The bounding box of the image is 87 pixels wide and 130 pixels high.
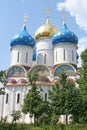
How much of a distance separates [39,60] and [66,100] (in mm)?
15082

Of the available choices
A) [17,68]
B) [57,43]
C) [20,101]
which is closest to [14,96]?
[20,101]

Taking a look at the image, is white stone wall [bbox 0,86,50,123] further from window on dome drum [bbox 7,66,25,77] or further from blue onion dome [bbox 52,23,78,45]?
blue onion dome [bbox 52,23,78,45]

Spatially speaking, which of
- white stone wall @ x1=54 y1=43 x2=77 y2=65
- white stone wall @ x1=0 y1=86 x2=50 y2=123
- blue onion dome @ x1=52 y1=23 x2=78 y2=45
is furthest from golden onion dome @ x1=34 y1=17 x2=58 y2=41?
white stone wall @ x1=0 y1=86 x2=50 y2=123

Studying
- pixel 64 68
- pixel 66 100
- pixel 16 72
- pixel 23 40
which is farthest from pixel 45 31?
pixel 66 100

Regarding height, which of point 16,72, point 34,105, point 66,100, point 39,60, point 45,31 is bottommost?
point 34,105

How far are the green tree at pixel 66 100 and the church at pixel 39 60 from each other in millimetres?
6433

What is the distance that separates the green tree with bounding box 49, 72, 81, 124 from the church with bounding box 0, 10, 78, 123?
6.43 m

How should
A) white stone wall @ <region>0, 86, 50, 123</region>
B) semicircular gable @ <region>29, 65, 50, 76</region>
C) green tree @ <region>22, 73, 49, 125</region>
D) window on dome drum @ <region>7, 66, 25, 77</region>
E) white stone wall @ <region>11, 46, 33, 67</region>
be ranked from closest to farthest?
1. green tree @ <region>22, 73, 49, 125</region>
2. white stone wall @ <region>0, 86, 50, 123</region>
3. semicircular gable @ <region>29, 65, 50, 76</region>
4. window on dome drum @ <region>7, 66, 25, 77</region>
5. white stone wall @ <region>11, 46, 33, 67</region>

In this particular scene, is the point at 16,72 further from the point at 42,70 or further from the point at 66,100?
the point at 66,100

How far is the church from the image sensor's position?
3212 centimetres

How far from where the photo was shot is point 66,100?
24.1 m

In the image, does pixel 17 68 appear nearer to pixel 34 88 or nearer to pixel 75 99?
pixel 34 88

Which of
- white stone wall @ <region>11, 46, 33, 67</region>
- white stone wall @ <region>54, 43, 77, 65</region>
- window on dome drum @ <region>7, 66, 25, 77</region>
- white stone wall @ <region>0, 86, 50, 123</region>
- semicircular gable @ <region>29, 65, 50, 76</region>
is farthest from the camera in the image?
white stone wall @ <region>11, 46, 33, 67</region>

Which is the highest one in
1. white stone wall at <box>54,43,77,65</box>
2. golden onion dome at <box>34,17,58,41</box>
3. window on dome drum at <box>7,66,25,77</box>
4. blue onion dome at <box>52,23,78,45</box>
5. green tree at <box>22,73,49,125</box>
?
golden onion dome at <box>34,17,58,41</box>
